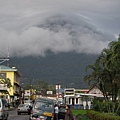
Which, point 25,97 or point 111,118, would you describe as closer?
point 111,118

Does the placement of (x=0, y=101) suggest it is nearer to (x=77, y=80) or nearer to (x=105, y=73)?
(x=105, y=73)

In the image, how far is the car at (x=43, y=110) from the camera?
2766cm

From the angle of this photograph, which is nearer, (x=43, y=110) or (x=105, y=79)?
(x=43, y=110)

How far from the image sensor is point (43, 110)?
92.6ft

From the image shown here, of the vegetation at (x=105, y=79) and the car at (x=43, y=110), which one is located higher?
the vegetation at (x=105, y=79)

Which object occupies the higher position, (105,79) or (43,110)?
(105,79)

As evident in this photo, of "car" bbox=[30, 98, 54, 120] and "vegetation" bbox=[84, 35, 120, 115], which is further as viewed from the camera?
"vegetation" bbox=[84, 35, 120, 115]

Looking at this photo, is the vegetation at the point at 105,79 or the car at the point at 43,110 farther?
the vegetation at the point at 105,79

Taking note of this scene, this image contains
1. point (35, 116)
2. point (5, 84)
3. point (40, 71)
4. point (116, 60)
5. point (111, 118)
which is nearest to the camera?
point (111, 118)

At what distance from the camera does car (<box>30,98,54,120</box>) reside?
27656mm

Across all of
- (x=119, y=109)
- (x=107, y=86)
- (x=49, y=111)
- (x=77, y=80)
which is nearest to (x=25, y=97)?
(x=77, y=80)

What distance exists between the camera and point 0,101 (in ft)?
107

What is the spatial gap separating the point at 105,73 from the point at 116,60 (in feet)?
61.9

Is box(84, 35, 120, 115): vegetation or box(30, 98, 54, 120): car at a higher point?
box(84, 35, 120, 115): vegetation
